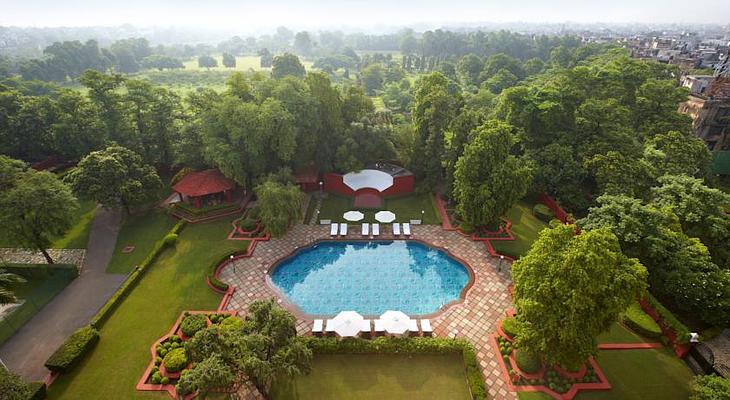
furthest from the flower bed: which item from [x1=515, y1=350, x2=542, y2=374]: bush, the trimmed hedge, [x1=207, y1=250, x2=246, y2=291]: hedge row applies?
[x1=515, y1=350, x2=542, y2=374]: bush

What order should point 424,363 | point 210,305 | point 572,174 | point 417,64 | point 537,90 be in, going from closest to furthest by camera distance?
point 424,363 < point 210,305 < point 572,174 < point 537,90 < point 417,64

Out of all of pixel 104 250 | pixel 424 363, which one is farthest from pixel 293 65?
pixel 424 363

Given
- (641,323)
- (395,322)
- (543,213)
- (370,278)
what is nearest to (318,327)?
(395,322)

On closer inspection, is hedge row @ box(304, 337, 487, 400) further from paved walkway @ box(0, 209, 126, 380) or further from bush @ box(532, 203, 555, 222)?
bush @ box(532, 203, 555, 222)

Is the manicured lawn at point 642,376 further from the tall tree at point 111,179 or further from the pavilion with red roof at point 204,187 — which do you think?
the tall tree at point 111,179

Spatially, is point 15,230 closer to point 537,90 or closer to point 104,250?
point 104,250

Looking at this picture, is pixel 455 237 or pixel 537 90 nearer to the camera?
pixel 455 237

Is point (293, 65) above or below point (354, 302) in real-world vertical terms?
Answer: above

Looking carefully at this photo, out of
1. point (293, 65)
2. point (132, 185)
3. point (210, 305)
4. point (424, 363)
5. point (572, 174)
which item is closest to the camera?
point (424, 363)
